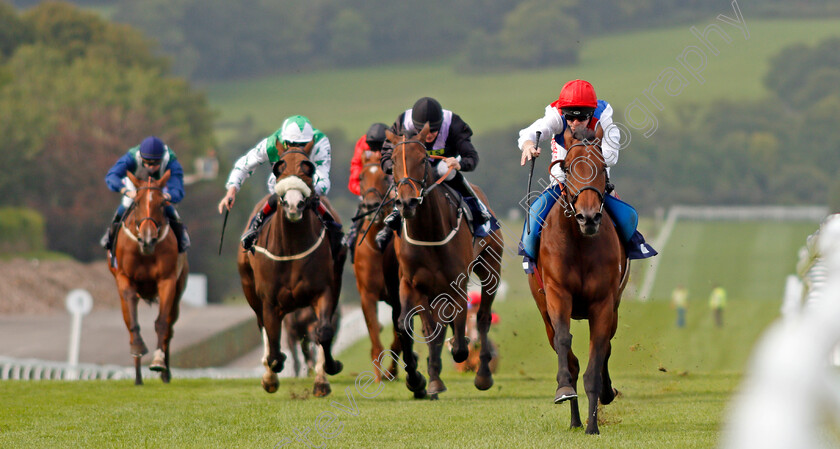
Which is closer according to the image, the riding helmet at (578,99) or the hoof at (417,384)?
the riding helmet at (578,99)

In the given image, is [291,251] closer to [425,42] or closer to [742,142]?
[742,142]

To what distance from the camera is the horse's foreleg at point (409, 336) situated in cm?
916

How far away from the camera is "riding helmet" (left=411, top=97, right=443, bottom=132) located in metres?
9.45

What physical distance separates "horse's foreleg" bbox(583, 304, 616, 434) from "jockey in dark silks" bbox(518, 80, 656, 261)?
664mm

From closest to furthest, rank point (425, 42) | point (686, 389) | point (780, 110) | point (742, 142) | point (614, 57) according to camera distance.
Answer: point (686, 389)
point (742, 142)
point (780, 110)
point (614, 57)
point (425, 42)

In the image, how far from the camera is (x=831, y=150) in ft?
331

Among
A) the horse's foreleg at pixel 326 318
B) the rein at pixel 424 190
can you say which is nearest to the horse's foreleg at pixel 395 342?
the horse's foreleg at pixel 326 318

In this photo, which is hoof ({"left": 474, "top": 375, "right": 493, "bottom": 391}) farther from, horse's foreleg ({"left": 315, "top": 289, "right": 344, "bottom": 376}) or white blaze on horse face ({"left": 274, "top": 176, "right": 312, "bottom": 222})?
white blaze on horse face ({"left": 274, "top": 176, "right": 312, "bottom": 222})

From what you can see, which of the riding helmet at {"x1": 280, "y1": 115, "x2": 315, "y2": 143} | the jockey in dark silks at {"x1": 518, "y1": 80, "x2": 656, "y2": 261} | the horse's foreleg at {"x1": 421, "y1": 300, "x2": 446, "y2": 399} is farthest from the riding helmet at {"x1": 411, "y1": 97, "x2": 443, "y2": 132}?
the jockey in dark silks at {"x1": 518, "y1": 80, "x2": 656, "y2": 261}

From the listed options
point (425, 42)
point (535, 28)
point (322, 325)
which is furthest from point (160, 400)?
point (425, 42)

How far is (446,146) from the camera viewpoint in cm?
975

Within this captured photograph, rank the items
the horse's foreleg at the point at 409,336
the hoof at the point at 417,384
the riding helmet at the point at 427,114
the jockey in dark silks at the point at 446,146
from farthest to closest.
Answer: the hoof at the point at 417,384, the riding helmet at the point at 427,114, the jockey in dark silks at the point at 446,146, the horse's foreleg at the point at 409,336

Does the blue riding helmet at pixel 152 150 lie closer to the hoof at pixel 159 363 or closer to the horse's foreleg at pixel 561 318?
the hoof at pixel 159 363

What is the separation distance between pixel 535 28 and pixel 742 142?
35.9m
